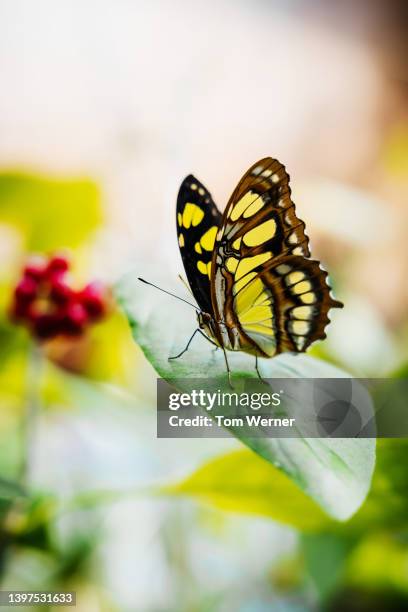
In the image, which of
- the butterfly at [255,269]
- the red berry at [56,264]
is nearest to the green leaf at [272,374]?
the butterfly at [255,269]

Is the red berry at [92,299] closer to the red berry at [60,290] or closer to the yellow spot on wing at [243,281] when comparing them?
the red berry at [60,290]

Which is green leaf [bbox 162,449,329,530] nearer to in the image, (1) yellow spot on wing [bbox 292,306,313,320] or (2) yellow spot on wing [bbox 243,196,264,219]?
(1) yellow spot on wing [bbox 292,306,313,320]

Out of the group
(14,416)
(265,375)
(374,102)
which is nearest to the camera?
(265,375)

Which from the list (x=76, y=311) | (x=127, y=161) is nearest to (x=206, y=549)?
(x=76, y=311)

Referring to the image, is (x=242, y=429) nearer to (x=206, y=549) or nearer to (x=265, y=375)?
(x=265, y=375)

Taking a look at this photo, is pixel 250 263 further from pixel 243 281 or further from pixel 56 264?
pixel 56 264

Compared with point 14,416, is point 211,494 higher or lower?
lower

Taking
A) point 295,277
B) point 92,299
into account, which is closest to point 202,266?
point 295,277
